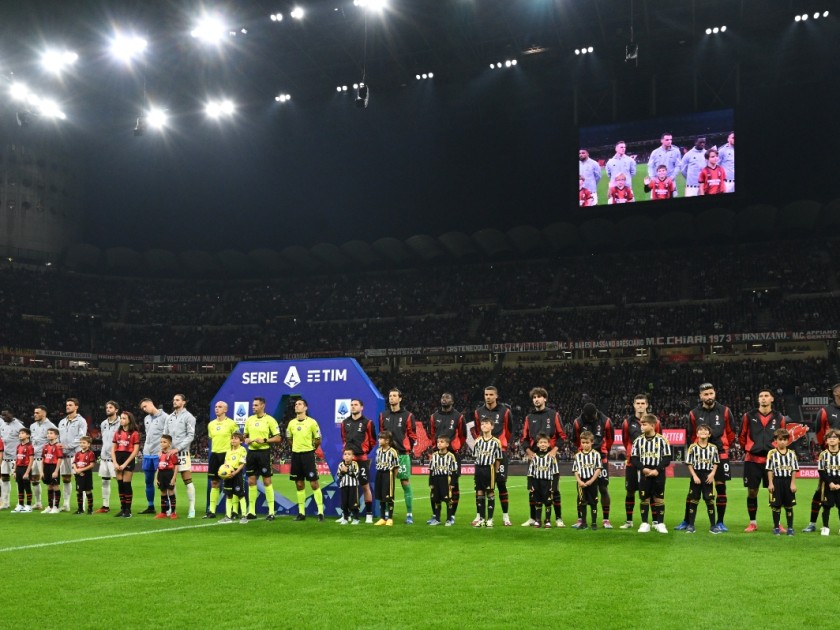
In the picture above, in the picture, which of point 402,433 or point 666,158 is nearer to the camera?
point 402,433

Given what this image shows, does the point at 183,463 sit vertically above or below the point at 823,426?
below

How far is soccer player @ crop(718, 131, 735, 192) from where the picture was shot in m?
37.7

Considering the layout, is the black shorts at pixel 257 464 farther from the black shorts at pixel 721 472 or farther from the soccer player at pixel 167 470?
the black shorts at pixel 721 472

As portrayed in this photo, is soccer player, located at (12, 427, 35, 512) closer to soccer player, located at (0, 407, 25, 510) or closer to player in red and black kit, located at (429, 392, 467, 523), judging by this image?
soccer player, located at (0, 407, 25, 510)

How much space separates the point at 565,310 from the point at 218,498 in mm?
36435

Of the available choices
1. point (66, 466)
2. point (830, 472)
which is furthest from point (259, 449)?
point (830, 472)

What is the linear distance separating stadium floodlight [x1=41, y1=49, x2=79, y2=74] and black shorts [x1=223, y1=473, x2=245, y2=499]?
71.1 ft

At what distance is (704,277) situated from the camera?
47.4m

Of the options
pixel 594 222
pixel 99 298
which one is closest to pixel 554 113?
pixel 594 222

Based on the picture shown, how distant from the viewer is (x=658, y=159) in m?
39.2

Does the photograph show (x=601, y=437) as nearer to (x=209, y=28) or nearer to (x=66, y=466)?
(x=66, y=466)

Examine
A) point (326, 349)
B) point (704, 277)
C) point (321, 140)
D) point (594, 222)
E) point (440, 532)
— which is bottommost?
point (440, 532)

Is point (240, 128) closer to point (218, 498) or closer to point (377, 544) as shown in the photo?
point (218, 498)

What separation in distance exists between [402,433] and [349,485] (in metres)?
1.29
